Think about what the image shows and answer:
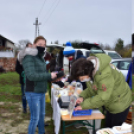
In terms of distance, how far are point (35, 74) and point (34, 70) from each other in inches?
1.7

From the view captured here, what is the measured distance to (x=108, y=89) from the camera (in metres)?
1.10

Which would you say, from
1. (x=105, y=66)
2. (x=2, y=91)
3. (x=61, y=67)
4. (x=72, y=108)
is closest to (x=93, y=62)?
(x=105, y=66)

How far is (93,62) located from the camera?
114 centimetres

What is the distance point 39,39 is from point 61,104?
27.5 inches

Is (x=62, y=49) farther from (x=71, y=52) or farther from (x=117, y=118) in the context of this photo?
(x=117, y=118)

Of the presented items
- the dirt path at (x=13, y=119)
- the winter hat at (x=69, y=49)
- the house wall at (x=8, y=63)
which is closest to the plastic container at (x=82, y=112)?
the winter hat at (x=69, y=49)

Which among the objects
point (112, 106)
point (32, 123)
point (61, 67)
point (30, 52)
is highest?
point (30, 52)

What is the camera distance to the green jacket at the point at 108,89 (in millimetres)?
1092

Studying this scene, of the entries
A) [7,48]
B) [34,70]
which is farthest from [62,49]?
[34,70]

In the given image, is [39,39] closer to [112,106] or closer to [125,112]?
[112,106]

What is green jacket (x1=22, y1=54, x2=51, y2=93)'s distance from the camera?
1.37 metres

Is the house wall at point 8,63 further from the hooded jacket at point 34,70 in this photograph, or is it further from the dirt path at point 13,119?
the hooded jacket at point 34,70

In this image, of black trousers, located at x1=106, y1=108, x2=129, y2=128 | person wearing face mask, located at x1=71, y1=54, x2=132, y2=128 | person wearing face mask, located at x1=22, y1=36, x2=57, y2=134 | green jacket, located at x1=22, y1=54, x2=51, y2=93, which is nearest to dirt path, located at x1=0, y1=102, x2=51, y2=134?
person wearing face mask, located at x1=22, y1=36, x2=57, y2=134

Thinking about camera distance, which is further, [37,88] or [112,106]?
[37,88]
